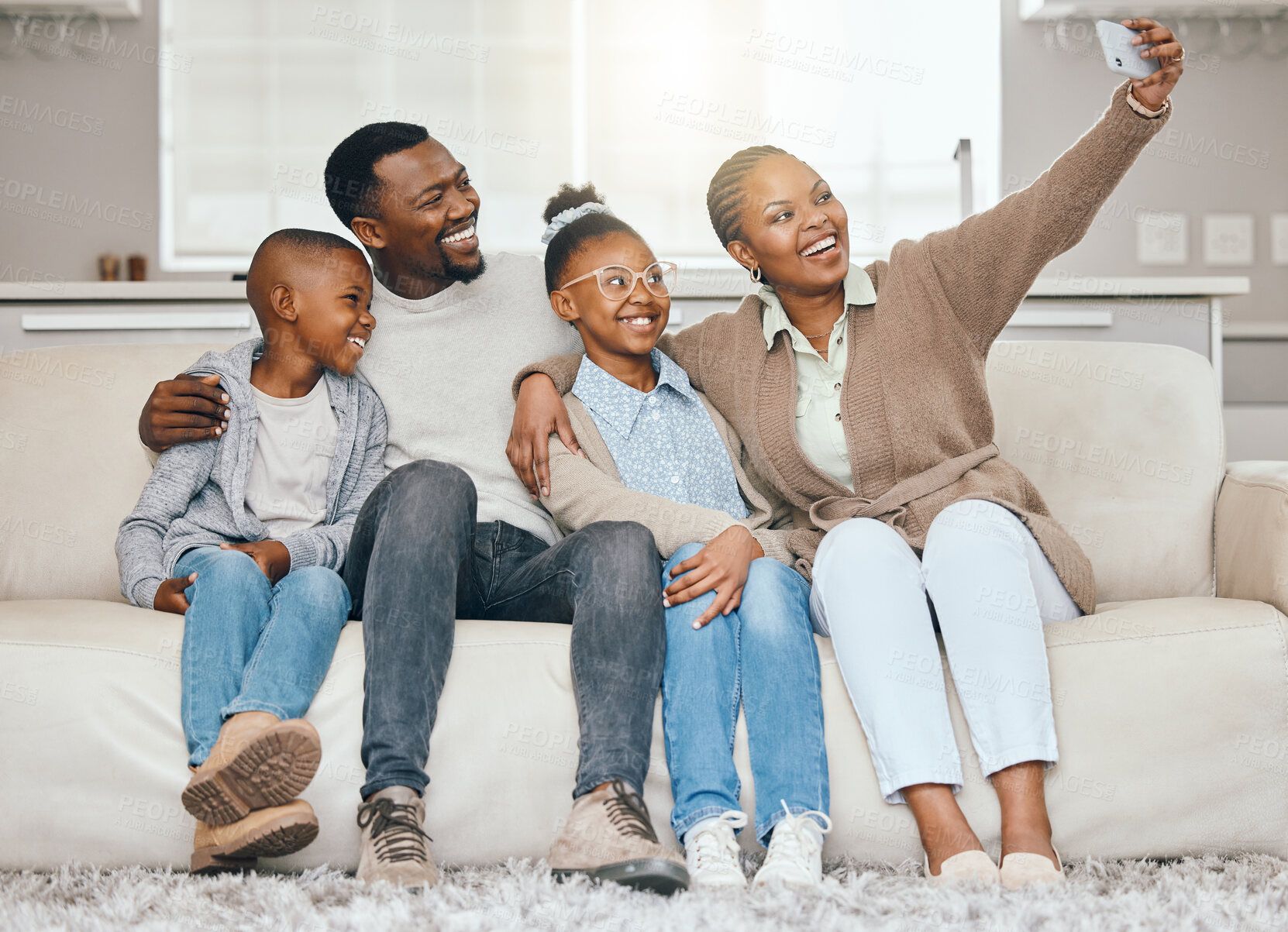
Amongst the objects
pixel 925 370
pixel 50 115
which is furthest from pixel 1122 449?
pixel 50 115

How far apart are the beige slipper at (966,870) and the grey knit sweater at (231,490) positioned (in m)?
0.85

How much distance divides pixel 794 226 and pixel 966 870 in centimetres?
89

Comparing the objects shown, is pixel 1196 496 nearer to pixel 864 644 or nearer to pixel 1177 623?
pixel 1177 623

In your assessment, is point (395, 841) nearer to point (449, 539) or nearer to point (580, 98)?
point (449, 539)

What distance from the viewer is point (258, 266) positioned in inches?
61.0

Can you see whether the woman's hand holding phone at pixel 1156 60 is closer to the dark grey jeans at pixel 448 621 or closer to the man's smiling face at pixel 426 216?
the dark grey jeans at pixel 448 621

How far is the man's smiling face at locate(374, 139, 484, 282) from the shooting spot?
1631 millimetres

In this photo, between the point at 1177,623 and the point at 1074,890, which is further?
the point at 1177,623

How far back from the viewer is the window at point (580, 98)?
3.71 meters

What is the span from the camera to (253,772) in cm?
99

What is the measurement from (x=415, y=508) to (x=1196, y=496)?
115 centimetres

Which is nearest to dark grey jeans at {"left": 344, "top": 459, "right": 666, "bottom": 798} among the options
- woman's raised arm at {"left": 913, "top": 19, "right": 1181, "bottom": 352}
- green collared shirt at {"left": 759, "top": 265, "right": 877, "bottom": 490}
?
green collared shirt at {"left": 759, "top": 265, "right": 877, "bottom": 490}

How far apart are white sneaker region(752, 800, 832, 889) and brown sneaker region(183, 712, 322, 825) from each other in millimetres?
464

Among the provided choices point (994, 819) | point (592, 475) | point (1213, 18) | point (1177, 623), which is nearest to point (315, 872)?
point (592, 475)
